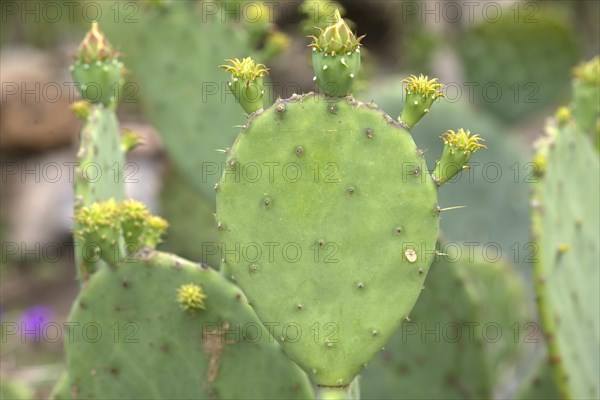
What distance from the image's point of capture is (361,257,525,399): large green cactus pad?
2.40 m

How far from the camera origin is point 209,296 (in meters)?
1.80

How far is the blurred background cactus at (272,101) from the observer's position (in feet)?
6.79

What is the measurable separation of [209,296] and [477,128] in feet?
8.03

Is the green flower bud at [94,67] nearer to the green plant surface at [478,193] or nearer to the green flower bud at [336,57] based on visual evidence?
the green flower bud at [336,57]

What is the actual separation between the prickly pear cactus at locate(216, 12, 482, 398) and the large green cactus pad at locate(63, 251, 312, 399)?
29 centimetres

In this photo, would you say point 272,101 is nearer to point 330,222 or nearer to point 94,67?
point 94,67

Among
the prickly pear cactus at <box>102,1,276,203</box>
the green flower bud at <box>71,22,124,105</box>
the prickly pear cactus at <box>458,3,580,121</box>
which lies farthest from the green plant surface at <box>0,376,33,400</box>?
the prickly pear cactus at <box>458,3,580,121</box>

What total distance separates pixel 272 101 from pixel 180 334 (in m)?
1.78

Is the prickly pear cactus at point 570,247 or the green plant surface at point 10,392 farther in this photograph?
the green plant surface at point 10,392

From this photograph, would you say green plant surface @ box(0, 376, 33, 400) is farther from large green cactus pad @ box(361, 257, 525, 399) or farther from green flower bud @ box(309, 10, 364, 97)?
green flower bud @ box(309, 10, 364, 97)

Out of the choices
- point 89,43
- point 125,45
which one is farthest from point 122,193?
point 125,45

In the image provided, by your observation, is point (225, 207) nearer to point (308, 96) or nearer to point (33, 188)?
point (308, 96)

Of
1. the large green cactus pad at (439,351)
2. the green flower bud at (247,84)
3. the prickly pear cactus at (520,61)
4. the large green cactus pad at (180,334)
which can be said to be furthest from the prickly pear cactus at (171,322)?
the prickly pear cactus at (520,61)

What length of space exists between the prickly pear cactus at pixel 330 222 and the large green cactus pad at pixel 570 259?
678 millimetres
